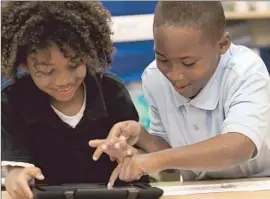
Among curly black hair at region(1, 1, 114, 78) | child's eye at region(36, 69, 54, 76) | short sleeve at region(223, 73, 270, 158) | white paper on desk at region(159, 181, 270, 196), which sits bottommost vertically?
white paper on desk at region(159, 181, 270, 196)

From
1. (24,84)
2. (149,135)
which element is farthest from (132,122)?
(24,84)

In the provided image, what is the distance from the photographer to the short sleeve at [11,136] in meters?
0.72

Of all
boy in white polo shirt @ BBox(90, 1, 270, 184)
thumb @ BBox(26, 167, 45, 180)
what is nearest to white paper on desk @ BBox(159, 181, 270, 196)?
boy in white polo shirt @ BBox(90, 1, 270, 184)

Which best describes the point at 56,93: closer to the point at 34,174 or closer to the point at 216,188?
the point at 34,174

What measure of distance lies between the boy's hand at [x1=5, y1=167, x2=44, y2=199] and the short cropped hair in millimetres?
231

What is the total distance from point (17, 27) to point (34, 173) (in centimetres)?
17

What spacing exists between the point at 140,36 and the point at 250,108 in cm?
18

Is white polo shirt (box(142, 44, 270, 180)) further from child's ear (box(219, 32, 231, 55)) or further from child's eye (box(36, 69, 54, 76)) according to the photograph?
child's eye (box(36, 69, 54, 76))

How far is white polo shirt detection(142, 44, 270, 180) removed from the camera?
28.7 inches

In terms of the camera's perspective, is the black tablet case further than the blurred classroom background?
No

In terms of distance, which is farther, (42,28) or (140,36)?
(140,36)

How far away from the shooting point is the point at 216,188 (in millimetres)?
732

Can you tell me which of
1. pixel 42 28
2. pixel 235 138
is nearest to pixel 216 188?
pixel 235 138

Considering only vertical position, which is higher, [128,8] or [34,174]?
[128,8]
